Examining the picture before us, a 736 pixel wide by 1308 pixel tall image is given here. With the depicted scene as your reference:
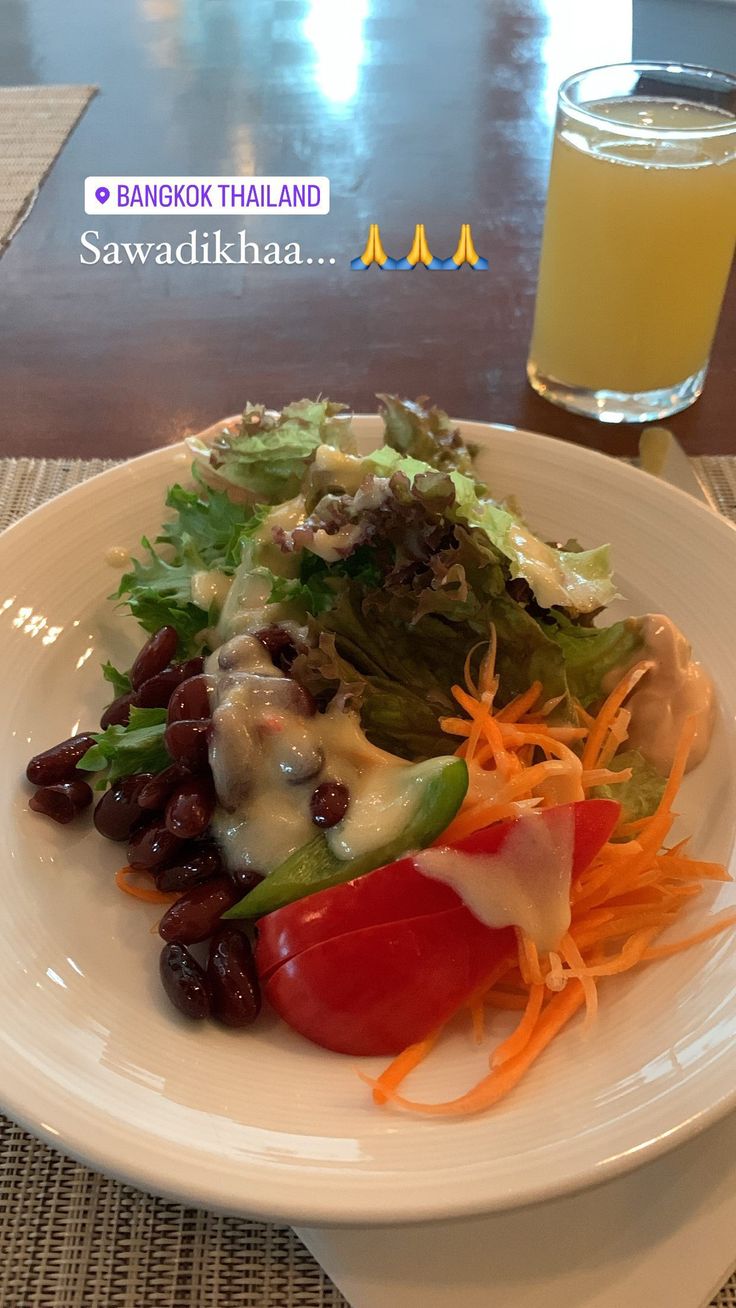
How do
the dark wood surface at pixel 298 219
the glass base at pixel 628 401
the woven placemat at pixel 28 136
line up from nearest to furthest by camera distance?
the glass base at pixel 628 401
the dark wood surface at pixel 298 219
the woven placemat at pixel 28 136

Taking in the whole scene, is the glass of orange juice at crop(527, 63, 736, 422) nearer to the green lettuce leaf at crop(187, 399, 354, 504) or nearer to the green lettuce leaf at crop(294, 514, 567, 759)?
the green lettuce leaf at crop(187, 399, 354, 504)

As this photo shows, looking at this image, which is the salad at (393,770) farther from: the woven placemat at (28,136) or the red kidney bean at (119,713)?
the woven placemat at (28,136)

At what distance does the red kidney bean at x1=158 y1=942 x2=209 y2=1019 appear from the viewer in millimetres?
1189

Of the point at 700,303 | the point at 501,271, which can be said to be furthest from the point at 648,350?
the point at 501,271

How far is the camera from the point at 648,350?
2215mm

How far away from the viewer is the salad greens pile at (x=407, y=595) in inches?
57.9

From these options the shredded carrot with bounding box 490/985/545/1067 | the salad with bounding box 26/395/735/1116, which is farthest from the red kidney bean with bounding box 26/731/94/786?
the shredded carrot with bounding box 490/985/545/1067

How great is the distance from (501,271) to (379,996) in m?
2.29

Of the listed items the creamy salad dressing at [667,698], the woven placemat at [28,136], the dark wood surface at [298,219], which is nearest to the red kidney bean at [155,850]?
the creamy salad dressing at [667,698]

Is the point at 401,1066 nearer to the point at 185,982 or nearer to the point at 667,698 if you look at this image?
the point at 185,982

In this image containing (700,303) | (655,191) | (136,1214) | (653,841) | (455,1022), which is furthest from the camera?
(700,303)

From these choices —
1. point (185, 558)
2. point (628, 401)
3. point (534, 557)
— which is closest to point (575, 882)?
point (534, 557)

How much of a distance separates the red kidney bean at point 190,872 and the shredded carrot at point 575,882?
12.9 inches

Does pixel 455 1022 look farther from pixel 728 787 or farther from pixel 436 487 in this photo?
pixel 436 487
